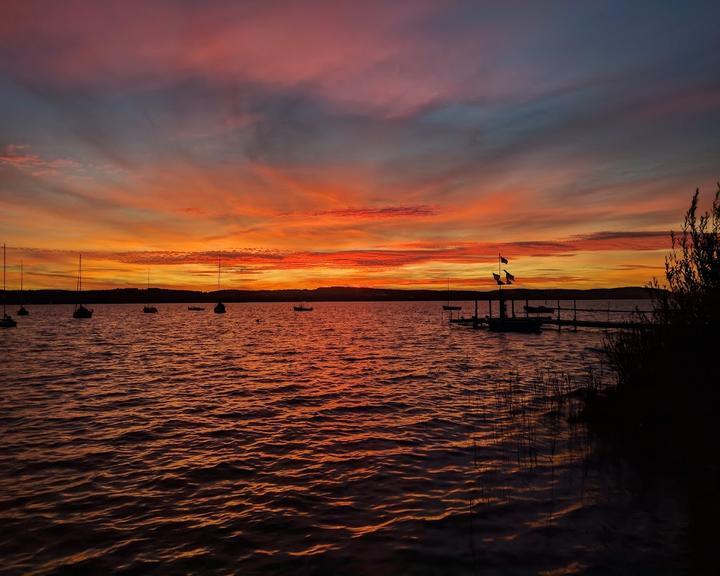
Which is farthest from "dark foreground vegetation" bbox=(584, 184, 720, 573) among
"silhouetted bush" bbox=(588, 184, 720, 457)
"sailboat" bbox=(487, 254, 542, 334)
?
"sailboat" bbox=(487, 254, 542, 334)

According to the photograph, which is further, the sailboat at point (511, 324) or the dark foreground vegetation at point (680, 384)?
the sailboat at point (511, 324)

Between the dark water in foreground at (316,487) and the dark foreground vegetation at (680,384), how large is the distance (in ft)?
4.82

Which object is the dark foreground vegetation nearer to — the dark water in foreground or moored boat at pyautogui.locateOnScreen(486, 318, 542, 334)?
the dark water in foreground

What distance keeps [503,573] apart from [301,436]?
10148 millimetres

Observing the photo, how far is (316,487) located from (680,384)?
35.0 feet

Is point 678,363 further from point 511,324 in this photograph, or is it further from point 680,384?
point 511,324

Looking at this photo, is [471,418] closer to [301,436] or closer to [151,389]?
[301,436]

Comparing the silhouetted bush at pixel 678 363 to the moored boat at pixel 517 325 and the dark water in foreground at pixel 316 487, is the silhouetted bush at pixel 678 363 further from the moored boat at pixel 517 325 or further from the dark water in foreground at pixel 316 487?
the moored boat at pixel 517 325

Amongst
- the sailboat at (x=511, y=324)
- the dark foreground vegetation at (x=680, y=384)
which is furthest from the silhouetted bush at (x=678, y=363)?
the sailboat at (x=511, y=324)

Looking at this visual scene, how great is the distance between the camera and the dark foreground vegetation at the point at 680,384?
487 inches

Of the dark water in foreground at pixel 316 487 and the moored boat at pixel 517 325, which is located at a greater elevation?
the moored boat at pixel 517 325

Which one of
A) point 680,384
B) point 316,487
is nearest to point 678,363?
point 680,384

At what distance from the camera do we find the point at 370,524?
9.70 metres

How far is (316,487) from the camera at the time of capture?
466 inches
